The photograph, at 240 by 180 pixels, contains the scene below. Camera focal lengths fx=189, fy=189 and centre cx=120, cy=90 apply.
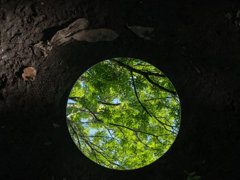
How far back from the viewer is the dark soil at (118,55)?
235cm

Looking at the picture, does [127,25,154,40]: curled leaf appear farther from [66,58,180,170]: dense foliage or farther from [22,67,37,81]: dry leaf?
[66,58,180,170]: dense foliage

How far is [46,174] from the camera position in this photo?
2654 mm

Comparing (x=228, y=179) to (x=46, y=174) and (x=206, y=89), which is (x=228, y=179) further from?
(x=46, y=174)

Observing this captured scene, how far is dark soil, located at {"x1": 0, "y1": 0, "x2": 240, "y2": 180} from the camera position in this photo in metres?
2.35

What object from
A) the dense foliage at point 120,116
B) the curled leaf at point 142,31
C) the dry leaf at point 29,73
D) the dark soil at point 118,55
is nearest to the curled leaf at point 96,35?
the dark soil at point 118,55

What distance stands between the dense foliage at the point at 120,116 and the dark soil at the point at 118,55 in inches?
58.6

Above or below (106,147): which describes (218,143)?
below

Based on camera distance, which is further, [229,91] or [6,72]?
[229,91]

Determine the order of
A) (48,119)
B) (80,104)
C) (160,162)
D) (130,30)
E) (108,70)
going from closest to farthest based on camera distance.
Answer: (130,30) < (48,119) < (160,162) < (108,70) < (80,104)

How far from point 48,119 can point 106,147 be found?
2.95 metres

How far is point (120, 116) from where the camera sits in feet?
16.9

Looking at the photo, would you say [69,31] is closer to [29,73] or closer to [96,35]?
[96,35]

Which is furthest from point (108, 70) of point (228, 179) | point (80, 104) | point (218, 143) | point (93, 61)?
point (228, 179)

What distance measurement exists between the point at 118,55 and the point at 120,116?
2.52 metres
